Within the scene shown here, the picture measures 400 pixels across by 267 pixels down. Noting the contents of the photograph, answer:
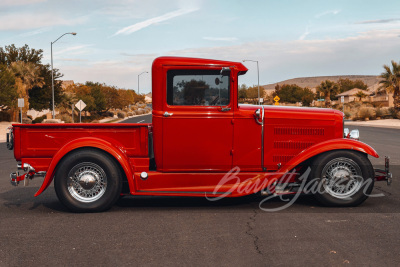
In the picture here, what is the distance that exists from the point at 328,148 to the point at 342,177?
52 cm

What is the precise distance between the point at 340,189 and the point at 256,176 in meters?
1.38

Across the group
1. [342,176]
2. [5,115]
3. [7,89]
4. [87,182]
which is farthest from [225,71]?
[5,115]

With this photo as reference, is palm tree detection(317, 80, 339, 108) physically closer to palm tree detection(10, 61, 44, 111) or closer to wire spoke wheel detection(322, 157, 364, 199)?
palm tree detection(10, 61, 44, 111)

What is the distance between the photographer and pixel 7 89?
137 ft

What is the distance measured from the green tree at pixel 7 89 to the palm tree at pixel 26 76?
2883mm

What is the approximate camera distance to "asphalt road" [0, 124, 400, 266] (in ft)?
16.8

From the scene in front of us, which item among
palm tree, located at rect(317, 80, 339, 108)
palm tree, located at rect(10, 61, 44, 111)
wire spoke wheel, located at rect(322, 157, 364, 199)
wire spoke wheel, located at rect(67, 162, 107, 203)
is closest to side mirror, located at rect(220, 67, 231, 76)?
wire spoke wheel, located at rect(322, 157, 364, 199)

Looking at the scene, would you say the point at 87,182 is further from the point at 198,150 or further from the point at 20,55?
the point at 20,55

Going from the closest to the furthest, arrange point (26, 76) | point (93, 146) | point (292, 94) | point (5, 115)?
1. point (93, 146)
2. point (5, 115)
3. point (26, 76)
4. point (292, 94)

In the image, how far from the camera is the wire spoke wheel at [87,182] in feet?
24.1

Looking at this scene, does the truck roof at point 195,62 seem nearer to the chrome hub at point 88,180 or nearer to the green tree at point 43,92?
the chrome hub at point 88,180

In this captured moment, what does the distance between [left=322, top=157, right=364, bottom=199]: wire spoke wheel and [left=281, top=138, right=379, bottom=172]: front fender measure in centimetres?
21

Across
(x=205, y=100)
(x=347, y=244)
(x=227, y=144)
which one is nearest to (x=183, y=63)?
(x=205, y=100)

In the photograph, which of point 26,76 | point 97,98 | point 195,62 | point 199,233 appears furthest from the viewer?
point 97,98
